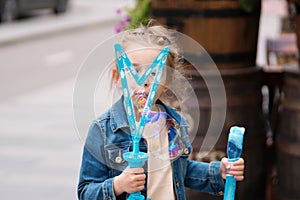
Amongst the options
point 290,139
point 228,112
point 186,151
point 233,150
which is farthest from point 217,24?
point 233,150

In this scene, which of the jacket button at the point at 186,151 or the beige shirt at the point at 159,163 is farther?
the jacket button at the point at 186,151

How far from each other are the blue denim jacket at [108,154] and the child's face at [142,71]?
128 millimetres

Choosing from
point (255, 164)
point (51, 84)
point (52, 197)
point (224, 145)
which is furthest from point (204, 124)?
point (51, 84)

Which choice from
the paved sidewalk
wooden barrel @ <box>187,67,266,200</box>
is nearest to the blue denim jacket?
wooden barrel @ <box>187,67,266,200</box>

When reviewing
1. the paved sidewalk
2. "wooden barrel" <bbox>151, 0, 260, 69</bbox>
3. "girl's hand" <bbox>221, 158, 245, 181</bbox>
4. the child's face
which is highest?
"wooden barrel" <bbox>151, 0, 260, 69</bbox>

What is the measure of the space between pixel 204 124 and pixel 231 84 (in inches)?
16.1

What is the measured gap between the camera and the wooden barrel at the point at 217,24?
4434mm

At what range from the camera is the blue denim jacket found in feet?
7.40

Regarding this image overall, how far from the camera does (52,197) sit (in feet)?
18.1

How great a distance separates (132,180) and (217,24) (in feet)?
7.98

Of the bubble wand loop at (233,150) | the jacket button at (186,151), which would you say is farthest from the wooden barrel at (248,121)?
the bubble wand loop at (233,150)

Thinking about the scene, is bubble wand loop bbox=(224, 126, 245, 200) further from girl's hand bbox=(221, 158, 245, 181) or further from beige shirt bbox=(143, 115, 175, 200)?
beige shirt bbox=(143, 115, 175, 200)

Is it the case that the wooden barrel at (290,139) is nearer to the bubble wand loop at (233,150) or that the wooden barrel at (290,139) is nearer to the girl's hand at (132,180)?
the bubble wand loop at (233,150)

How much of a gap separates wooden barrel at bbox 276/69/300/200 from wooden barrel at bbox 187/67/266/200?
15 cm
